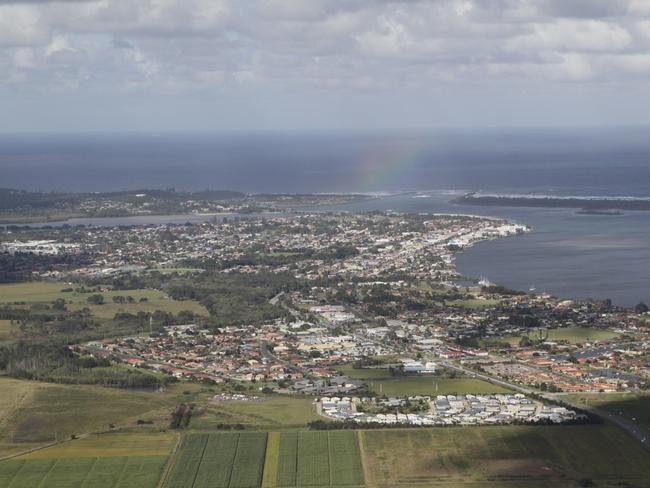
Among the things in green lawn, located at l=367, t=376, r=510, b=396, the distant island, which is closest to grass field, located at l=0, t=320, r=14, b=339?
green lawn, located at l=367, t=376, r=510, b=396

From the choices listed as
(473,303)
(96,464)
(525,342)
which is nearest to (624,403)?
(525,342)

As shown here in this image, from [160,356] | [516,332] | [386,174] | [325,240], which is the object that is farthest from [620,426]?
[386,174]

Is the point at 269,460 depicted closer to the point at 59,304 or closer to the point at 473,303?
the point at 473,303

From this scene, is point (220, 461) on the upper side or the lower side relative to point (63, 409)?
lower

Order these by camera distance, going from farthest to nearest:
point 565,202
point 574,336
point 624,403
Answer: point 565,202, point 574,336, point 624,403

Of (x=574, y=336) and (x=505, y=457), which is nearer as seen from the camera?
(x=505, y=457)

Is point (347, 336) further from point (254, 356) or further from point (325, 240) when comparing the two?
point (325, 240)

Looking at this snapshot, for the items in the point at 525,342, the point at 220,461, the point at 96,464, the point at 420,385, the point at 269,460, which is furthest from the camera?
the point at 525,342

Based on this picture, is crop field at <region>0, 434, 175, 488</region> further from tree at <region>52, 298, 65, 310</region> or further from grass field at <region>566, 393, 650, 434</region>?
tree at <region>52, 298, 65, 310</region>

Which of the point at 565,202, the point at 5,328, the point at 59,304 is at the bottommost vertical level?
the point at 5,328
